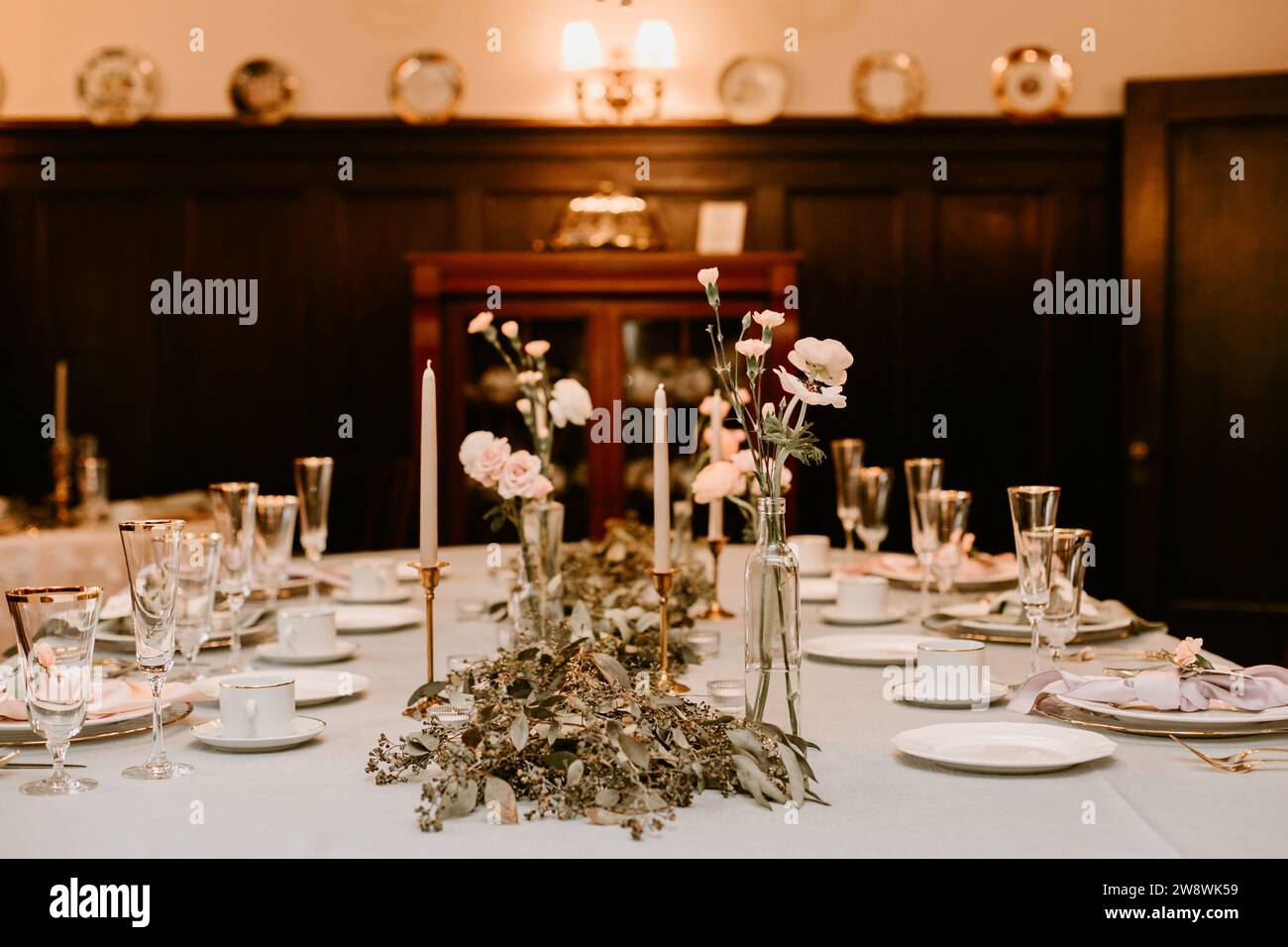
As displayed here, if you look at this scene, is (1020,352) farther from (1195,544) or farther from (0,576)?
(0,576)

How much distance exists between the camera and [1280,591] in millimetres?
4723

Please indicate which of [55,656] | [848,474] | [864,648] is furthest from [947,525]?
[55,656]

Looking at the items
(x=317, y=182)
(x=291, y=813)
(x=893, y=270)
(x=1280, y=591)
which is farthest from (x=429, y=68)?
(x=291, y=813)

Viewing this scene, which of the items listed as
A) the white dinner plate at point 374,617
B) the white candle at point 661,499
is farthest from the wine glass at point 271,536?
the white candle at point 661,499

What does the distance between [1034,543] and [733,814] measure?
2.05ft

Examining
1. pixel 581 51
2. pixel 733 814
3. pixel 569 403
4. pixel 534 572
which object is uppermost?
pixel 581 51

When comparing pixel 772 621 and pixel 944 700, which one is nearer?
pixel 772 621

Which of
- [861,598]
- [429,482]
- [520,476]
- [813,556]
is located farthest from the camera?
[813,556]

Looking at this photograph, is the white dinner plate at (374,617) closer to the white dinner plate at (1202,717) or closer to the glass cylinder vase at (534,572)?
the glass cylinder vase at (534,572)

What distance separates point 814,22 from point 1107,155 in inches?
43.2

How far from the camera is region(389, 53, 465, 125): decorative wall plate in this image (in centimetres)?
488

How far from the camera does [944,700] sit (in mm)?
1650

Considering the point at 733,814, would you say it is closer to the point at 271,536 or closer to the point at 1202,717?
the point at 1202,717

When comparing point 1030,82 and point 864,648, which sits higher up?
point 1030,82
